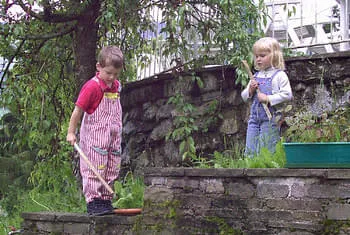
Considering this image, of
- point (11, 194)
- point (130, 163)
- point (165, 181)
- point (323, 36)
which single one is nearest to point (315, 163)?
point (165, 181)

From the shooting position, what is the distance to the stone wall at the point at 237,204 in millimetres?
3473

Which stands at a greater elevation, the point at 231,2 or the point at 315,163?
the point at 231,2

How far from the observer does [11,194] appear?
7355 mm

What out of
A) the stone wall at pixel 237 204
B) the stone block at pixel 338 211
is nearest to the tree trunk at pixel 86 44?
the stone wall at pixel 237 204

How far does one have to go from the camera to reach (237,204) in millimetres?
3811

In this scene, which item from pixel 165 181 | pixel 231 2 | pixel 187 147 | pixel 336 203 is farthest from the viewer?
pixel 187 147

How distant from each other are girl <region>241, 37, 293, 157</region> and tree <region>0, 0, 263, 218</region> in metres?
0.68

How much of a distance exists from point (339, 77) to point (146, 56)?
Result: 7.19 ft

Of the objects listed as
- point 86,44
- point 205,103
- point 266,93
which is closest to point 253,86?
point 266,93

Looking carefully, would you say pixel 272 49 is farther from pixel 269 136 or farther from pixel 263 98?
pixel 269 136

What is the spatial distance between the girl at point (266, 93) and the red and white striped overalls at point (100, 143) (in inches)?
35.7

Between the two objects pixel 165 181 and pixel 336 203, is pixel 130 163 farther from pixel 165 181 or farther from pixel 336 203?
pixel 336 203

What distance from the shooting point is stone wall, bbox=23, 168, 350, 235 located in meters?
3.47

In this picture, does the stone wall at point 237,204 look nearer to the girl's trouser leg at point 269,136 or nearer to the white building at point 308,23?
the girl's trouser leg at point 269,136
